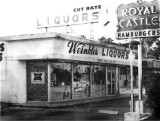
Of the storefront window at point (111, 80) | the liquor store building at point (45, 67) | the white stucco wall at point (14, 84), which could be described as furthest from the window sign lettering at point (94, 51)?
the white stucco wall at point (14, 84)

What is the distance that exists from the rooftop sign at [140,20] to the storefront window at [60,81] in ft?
15.4

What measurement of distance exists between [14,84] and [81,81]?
196 inches

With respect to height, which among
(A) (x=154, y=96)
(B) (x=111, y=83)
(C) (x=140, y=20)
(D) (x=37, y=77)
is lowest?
(A) (x=154, y=96)

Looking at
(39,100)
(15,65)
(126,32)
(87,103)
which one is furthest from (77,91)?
(126,32)

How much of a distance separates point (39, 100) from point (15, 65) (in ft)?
9.62

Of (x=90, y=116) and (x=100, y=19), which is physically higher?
(x=100, y=19)

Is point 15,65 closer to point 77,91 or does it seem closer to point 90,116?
point 77,91

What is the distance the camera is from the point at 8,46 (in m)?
20.0

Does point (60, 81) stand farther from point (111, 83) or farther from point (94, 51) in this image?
point (111, 83)

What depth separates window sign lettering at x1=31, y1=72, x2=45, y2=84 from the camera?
19344 mm

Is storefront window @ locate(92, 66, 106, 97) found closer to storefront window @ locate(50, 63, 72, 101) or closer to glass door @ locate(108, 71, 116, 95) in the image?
glass door @ locate(108, 71, 116, 95)

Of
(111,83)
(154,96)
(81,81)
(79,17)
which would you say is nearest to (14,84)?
(81,81)

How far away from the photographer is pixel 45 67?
759 inches

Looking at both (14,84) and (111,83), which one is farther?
(111,83)
